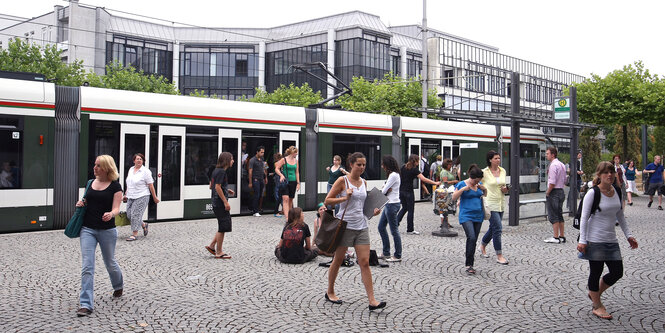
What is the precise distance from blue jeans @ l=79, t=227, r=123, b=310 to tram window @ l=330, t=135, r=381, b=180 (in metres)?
10.4

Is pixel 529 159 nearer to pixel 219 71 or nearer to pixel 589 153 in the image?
pixel 589 153

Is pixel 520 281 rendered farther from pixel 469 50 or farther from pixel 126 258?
pixel 469 50

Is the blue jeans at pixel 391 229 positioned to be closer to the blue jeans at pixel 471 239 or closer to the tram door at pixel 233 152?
the blue jeans at pixel 471 239

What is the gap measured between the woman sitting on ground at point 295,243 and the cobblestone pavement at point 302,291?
0.52ft

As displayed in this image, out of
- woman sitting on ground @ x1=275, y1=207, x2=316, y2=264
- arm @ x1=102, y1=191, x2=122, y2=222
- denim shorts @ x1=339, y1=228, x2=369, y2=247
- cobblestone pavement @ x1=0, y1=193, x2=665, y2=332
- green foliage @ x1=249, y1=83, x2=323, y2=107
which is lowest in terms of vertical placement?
cobblestone pavement @ x1=0, y1=193, x2=665, y2=332

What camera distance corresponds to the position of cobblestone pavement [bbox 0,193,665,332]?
18.2ft

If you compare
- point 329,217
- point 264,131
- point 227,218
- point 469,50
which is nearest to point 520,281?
point 329,217

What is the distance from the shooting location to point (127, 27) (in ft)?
205

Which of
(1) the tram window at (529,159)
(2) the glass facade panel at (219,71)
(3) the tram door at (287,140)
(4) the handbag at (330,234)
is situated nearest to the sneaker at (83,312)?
(4) the handbag at (330,234)

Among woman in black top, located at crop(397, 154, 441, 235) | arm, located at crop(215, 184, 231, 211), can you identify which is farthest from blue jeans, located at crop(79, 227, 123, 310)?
woman in black top, located at crop(397, 154, 441, 235)

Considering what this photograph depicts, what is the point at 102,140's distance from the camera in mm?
11766

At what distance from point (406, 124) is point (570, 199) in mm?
5375

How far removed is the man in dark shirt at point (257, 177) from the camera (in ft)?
45.8

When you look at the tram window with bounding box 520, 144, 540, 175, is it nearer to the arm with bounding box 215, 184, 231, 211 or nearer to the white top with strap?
the arm with bounding box 215, 184, 231, 211
